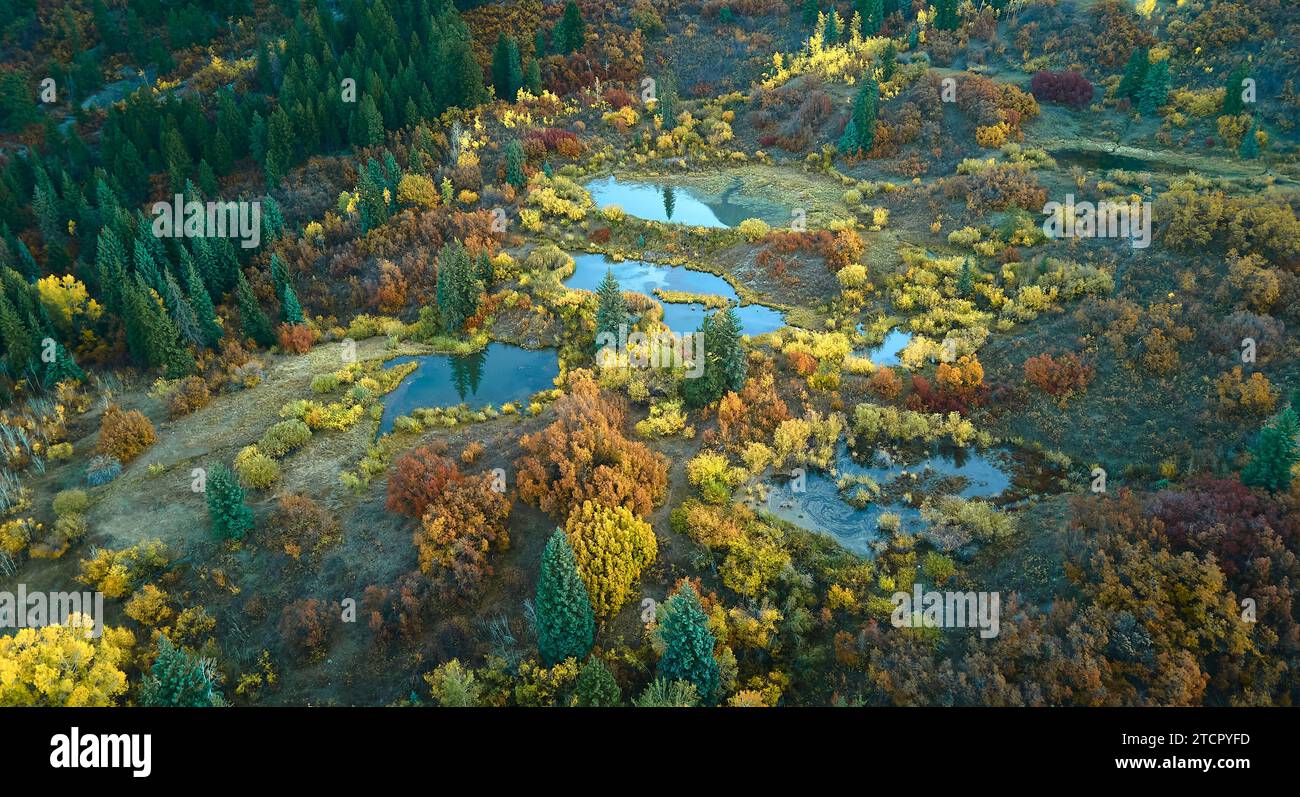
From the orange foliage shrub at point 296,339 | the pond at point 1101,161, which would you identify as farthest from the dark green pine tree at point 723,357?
the pond at point 1101,161

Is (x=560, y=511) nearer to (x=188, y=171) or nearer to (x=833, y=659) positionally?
(x=833, y=659)

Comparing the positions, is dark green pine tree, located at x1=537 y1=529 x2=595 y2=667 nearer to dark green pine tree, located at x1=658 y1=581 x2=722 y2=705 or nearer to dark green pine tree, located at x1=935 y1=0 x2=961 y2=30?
dark green pine tree, located at x1=658 y1=581 x2=722 y2=705

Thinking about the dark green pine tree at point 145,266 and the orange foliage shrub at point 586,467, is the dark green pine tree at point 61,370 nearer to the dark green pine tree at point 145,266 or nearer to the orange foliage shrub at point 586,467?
the dark green pine tree at point 145,266

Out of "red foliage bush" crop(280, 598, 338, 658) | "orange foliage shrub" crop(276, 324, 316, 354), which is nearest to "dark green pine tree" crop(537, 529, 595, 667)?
"red foliage bush" crop(280, 598, 338, 658)

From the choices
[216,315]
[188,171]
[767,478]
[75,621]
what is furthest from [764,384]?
[188,171]

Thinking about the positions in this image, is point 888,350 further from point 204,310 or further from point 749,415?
point 204,310

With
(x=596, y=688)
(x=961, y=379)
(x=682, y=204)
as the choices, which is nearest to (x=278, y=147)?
(x=682, y=204)

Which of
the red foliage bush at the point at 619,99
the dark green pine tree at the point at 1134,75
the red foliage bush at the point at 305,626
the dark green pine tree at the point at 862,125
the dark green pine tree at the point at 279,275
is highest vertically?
the red foliage bush at the point at 619,99
